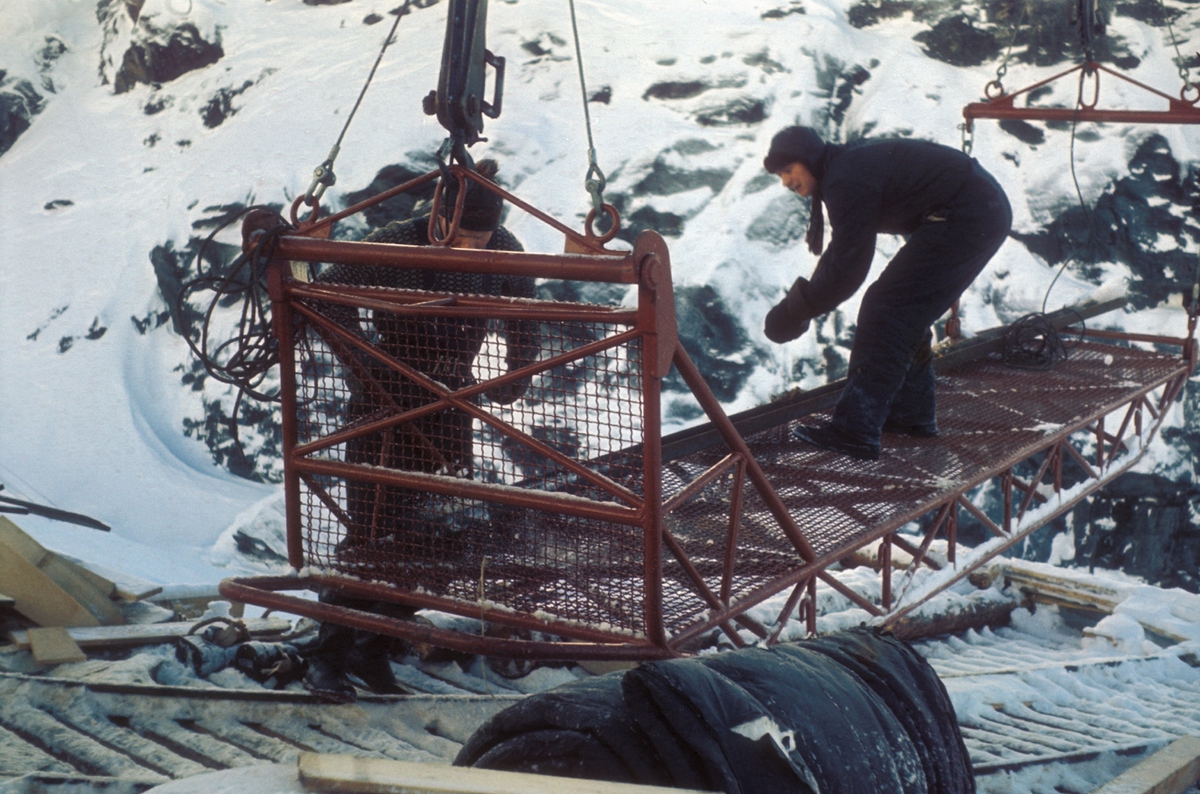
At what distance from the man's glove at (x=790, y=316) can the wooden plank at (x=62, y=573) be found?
348 cm

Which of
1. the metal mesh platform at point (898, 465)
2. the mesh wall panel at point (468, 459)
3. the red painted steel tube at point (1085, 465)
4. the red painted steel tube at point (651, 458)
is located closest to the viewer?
the red painted steel tube at point (651, 458)

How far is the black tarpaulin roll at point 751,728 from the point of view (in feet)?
6.44

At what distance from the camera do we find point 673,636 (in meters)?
2.63

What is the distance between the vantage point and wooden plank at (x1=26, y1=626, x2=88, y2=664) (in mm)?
3793

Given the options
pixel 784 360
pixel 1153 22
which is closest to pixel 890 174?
pixel 784 360

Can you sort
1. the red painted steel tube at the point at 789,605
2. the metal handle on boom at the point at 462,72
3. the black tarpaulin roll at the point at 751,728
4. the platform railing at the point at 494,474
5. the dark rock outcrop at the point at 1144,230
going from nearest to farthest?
the black tarpaulin roll at the point at 751,728 → the platform railing at the point at 494,474 → the metal handle on boom at the point at 462,72 → the red painted steel tube at the point at 789,605 → the dark rock outcrop at the point at 1144,230

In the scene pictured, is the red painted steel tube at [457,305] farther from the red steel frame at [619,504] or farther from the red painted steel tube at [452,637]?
the red painted steel tube at [452,637]

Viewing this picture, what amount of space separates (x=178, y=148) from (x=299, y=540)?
502 inches

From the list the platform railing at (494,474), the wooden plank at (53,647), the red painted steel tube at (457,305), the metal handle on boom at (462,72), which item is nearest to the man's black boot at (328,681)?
the platform railing at (494,474)

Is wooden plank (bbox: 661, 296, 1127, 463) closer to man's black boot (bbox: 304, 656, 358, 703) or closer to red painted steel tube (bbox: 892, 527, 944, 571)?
red painted steel tube (bbox: 892, 527, 944, 571)

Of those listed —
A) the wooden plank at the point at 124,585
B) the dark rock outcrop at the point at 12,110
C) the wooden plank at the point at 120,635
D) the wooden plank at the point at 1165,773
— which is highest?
the dark rock outcrop at the point at 12,110

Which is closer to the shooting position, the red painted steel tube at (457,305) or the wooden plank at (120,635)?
the red painted steel tube at (457,305)

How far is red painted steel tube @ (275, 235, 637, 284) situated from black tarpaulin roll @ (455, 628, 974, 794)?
0.99 m

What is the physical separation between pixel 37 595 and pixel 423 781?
3422 millimetres
